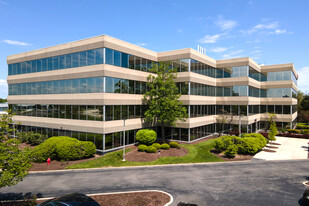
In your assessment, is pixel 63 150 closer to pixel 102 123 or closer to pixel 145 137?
pixel 102 123

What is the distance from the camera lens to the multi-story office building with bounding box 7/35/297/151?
28703mm

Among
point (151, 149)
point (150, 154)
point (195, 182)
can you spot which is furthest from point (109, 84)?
point (195, 182)

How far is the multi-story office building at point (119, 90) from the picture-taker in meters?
28.7

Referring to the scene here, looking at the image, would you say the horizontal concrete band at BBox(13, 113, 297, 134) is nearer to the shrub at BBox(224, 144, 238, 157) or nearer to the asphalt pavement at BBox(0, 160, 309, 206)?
the asphalt pavement at BBox(0, 160, 309, 206)

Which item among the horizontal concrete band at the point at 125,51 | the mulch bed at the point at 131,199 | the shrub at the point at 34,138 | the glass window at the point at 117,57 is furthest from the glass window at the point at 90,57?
the mulch bed at the point at 131,199

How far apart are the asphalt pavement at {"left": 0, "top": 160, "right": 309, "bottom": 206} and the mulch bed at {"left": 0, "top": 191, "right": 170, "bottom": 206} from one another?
0.96m

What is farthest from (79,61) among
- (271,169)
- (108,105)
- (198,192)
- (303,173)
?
(303,173)

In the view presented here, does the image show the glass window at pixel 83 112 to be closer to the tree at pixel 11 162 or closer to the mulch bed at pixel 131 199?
the mulch bed at pixel 131 199

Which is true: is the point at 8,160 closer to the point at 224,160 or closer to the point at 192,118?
the point at 224,160

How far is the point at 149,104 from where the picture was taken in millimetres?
34375

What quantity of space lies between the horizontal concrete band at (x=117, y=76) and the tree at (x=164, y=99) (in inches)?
100

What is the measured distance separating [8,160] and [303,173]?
84.7 ft

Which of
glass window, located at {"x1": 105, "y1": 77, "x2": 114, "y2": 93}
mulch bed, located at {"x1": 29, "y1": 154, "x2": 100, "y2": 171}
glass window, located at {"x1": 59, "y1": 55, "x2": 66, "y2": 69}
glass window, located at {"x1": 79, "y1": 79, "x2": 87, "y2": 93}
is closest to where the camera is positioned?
mulch bed, located at {"x1": 29, "y1": 154, "x2": 100, "y2": 171}

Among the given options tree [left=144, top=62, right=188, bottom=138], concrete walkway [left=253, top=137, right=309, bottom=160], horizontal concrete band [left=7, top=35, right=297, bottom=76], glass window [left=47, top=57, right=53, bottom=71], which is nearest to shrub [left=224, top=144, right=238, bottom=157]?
concrete walkway [left=253, top=137, right=309, bottom=160]
